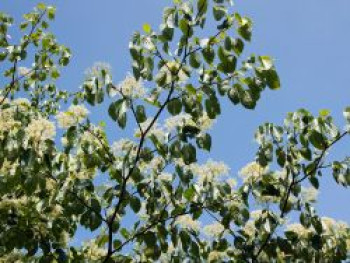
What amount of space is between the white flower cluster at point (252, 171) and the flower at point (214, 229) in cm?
51

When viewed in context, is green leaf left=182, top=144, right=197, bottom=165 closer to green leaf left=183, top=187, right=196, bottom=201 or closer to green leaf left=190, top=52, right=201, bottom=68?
green leaf left=183, top=187, right=196, bottom=201

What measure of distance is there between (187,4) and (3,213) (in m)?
2.19

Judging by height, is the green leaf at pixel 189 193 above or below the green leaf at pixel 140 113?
below

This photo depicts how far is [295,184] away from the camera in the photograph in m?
4.56

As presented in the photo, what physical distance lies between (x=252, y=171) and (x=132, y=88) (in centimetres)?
133

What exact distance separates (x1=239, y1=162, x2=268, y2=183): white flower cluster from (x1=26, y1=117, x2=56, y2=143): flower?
1.62 m

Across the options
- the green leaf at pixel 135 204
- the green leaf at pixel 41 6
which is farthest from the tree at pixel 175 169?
the green leaf at pixel 41 6

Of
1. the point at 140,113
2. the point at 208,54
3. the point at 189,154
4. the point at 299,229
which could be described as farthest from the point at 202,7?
the point at 299,229

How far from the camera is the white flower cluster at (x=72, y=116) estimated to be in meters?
4.26

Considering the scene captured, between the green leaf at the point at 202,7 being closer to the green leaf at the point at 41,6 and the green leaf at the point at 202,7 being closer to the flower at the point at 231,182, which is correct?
the flower at the point at 231,182

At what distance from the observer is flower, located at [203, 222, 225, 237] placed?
484 centimetres

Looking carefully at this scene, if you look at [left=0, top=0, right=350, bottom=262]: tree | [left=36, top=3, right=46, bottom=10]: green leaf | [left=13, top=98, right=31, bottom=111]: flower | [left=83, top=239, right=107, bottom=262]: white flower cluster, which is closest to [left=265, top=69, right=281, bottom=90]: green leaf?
[left=0, top=0, right=350, bottom=262]: tree

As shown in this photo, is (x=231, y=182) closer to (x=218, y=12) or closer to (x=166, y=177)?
(x=166, y=177)

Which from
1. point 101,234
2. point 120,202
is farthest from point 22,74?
point 120,202
